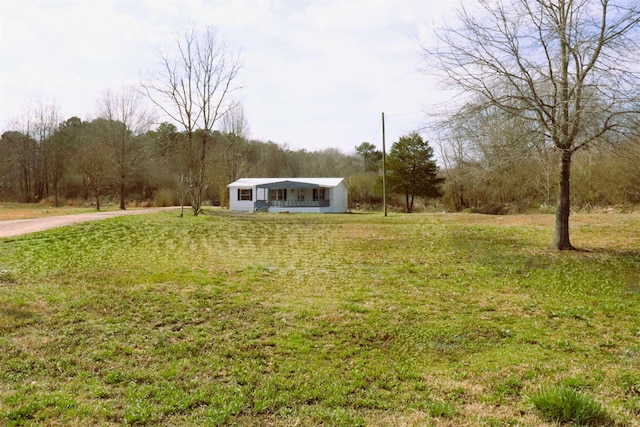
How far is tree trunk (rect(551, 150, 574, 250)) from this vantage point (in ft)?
33.3

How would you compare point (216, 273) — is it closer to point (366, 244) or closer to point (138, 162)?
point (366, 244)

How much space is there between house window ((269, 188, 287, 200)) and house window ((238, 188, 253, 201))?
164 cm

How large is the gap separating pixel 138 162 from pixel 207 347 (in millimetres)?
39044

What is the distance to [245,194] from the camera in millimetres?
35406

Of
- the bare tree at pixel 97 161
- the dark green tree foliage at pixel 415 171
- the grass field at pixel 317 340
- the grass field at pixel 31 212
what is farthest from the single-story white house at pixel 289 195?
the grass field at pixel 317 340

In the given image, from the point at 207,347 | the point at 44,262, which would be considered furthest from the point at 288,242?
the point at 207,347

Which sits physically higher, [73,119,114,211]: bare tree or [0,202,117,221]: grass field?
[73,119,114,211]: bare tree

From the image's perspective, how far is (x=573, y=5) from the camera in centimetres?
936

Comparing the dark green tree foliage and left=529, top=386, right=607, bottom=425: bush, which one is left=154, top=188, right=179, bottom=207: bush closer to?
the dark green tree foliage

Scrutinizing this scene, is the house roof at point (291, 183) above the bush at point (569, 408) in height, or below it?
above

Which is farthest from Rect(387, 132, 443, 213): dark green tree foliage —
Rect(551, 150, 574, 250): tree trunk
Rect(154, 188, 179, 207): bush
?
Rect(551, 150, 574, 250): tree trunk

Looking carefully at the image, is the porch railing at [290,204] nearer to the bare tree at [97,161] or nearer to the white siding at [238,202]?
the white siding at [238,202]

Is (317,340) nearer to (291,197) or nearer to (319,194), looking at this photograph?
(319,194)

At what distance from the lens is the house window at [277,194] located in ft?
117
